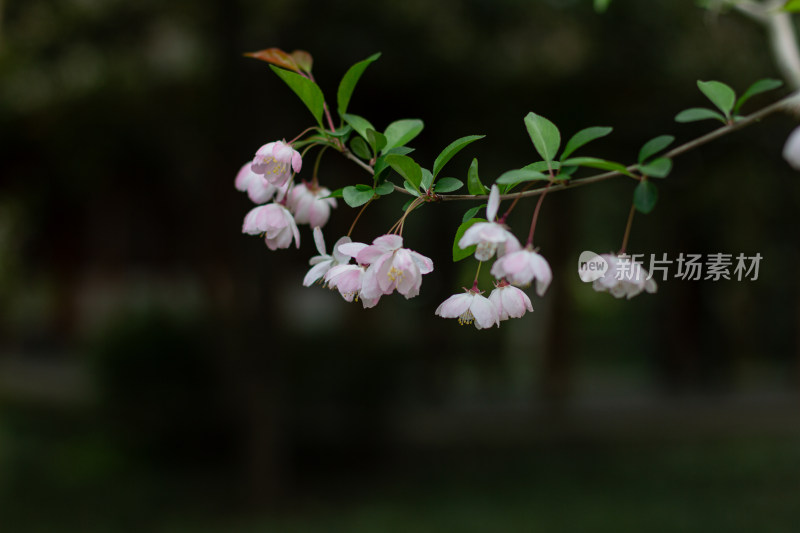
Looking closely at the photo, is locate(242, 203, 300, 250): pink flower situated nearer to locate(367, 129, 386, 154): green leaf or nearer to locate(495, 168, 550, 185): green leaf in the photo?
locate(367, 129, 386, 154): green leaf

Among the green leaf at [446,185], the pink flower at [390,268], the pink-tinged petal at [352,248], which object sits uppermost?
the green leaf at [446,185]

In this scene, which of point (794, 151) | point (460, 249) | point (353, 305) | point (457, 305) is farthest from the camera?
point (353, 305)

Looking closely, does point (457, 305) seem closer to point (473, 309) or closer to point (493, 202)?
point (473, 309)

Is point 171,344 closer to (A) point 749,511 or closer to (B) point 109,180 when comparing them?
(B) point 109,180

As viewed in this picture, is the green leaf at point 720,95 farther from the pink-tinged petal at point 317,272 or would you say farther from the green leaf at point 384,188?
the pink-tinged petal at point 317,272

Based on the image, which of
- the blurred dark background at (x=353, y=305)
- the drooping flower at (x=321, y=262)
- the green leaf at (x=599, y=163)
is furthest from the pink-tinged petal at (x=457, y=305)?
the blurred dark background at (x=353, y=305)

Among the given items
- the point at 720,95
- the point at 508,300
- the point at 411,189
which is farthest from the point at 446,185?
the point at 720,95
